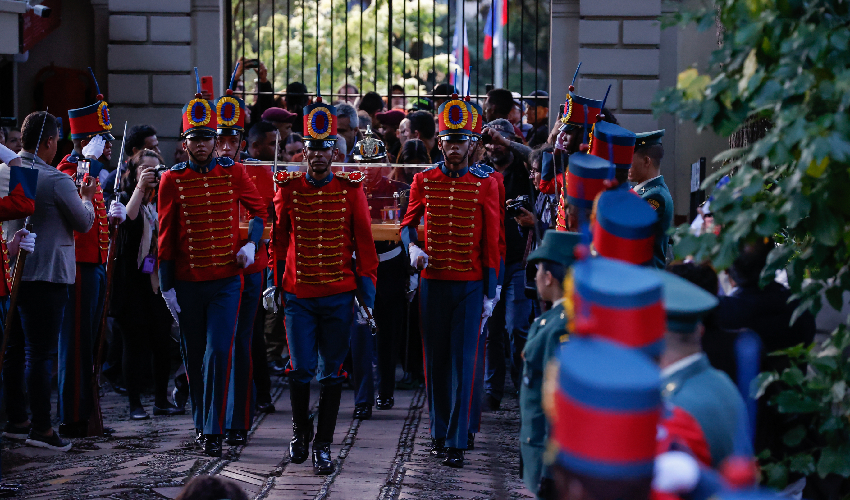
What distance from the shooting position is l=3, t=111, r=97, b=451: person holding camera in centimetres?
659

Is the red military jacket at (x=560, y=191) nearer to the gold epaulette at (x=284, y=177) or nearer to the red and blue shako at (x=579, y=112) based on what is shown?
the red and blue shako at (x=579, y=112)

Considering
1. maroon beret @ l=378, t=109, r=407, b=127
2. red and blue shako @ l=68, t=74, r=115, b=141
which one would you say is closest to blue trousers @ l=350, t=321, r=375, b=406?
red and blue shako @ l=68, t=74, r=115, b=141

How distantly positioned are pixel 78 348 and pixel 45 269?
738 millimetres

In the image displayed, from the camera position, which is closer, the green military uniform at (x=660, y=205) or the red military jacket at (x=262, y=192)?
the green military uniform at (x=660, y=205)

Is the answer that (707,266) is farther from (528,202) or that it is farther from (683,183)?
(683,183)

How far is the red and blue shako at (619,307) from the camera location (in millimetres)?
1782

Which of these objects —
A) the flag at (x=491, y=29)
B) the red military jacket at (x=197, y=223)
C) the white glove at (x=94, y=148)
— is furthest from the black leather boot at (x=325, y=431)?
the flag at (x=491, y=29)

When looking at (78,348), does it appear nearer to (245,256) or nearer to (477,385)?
(245,256)

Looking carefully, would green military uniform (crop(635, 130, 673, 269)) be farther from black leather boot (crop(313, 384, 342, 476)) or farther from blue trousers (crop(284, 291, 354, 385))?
black leather boot (crop(313, 384, 342, 476))

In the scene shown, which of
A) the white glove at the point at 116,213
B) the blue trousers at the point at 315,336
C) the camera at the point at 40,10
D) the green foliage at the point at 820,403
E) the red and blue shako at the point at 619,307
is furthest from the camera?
the camera at the point at 40,10

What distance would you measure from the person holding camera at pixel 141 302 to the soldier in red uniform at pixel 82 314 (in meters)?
0.63

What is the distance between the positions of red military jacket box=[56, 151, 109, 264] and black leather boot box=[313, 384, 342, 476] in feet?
6.32

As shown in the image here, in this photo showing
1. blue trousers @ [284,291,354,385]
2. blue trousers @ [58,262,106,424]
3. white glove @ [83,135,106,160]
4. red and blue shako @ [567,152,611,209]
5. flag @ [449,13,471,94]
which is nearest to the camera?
red and blue shako @ [567,152,611,209]

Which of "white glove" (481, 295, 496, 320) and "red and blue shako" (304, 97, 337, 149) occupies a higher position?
"red and blue shako" (304, 97, 337, 149)
